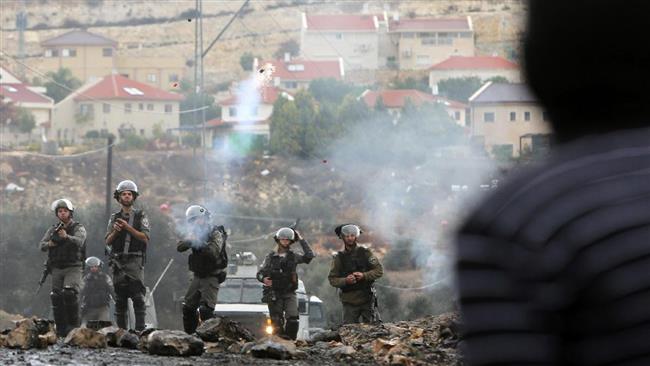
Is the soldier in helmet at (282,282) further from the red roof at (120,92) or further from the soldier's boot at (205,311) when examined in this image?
the red roof at (120,92)

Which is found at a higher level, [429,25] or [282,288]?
[429,25]

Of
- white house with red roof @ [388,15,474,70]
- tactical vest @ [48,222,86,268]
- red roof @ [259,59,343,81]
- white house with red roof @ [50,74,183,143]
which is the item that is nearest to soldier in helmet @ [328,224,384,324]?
tactical vest @ [48,222,86,268]

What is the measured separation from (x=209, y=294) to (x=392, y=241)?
58298mm

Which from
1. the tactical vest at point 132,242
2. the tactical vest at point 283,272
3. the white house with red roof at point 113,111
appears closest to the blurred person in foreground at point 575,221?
the tactical vest at point 132,242

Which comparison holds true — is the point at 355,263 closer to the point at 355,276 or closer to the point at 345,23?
the point at 355,276

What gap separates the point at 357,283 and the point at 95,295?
459cm

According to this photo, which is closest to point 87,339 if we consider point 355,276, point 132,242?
point 132,242

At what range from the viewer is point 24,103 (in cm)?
11069

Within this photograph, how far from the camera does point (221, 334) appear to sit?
1323 centimetres

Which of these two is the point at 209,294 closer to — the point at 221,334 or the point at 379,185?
the point at 221,334

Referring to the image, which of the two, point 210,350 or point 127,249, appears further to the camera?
point 127,249

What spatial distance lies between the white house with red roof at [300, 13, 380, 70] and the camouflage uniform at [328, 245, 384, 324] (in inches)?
4554

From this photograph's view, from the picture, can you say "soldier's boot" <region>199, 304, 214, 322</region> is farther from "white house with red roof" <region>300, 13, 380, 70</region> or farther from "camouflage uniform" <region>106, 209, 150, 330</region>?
"white house with red roof" <region>300, 13, 380, 70</region>

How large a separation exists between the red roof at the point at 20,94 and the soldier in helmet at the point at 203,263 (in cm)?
9630
